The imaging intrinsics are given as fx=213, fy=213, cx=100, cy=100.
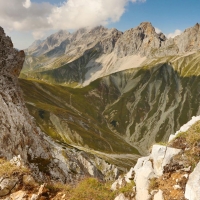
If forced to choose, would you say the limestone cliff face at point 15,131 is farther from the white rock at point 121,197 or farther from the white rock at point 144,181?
the white rock at point 144,181

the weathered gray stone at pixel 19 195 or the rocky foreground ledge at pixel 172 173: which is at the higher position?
the rocky foreground ledge at pixel 172 173

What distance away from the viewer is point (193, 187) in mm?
12992

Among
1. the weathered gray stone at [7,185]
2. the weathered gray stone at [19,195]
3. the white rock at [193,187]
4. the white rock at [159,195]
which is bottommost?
the weathered gray stone at [19,195]

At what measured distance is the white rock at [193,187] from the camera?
501 inches

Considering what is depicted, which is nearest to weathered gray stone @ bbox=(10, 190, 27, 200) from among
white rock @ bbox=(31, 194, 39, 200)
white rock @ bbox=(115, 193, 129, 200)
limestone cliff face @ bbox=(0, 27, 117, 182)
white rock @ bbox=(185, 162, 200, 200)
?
white rock @ bbox=(31, 194, 39, 200)

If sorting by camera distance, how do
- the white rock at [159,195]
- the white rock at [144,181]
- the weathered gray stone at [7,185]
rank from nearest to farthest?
1. the white rock at [159,195]
2. the white rock at [144,181]
3. the weathered gray stone at [7,185]

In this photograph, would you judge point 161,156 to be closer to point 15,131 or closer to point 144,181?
point 144,181

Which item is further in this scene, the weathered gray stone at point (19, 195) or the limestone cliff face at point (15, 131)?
the limestone cliff face at point (15, 131)

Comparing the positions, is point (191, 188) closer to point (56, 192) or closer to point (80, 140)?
point (56, 192)

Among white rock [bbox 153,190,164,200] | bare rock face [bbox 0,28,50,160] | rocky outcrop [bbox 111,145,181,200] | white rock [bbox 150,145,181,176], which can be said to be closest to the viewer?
white rock [bbox 153,190,164,200]

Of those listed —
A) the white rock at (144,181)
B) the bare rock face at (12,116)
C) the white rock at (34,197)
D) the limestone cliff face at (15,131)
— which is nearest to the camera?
the white rock at (144,181)

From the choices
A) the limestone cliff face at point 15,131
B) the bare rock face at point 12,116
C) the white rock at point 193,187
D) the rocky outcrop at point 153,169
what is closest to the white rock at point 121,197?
the rocky outcrop at point 153,169

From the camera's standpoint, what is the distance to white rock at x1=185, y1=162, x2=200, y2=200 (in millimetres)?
12734

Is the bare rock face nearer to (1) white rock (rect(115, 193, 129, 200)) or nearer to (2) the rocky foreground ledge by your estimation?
(1) white rock (rect(115, 193, 129, 200))
